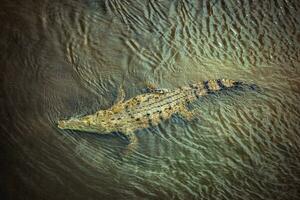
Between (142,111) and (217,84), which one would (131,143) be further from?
(217,84)

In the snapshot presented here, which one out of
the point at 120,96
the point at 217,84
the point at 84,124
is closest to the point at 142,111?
the point at 120,96

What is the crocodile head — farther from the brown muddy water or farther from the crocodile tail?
the crocodile tail

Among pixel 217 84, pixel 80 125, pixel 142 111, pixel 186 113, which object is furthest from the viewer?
pixel 217 84

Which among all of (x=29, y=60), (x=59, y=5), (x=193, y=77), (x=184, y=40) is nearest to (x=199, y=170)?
(x=193, y=77)

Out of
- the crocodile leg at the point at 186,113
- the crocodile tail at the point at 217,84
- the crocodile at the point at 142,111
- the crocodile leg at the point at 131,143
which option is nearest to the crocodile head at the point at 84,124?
the crocodile at the point at 142,111

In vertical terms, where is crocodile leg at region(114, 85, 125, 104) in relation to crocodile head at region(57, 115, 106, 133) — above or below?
above

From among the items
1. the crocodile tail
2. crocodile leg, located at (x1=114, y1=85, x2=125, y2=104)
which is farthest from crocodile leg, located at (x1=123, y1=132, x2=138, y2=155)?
the crocodile tail

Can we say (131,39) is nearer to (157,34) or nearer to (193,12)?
(157,34)
